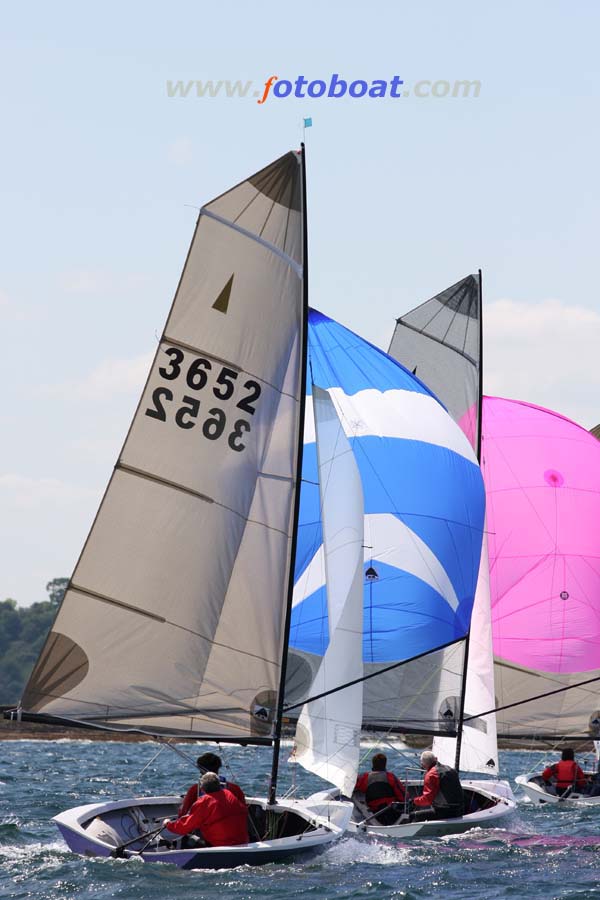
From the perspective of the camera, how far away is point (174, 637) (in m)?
16.4

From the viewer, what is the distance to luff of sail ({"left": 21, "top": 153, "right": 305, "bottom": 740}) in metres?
16.1

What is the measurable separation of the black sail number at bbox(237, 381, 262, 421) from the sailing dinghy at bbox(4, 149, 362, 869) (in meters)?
0.03

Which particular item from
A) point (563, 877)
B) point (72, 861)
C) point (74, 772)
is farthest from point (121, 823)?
point (74, 772)

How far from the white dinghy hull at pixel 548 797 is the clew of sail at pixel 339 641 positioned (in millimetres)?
9561

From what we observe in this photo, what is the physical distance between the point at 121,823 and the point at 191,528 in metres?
3.55

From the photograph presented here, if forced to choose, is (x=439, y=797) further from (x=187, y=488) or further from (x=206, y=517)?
(x=187, y=488)

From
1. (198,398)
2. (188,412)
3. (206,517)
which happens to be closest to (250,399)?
(198,398)

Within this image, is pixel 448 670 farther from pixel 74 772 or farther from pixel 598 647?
pixel 74 772

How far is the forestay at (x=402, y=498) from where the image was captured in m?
18.8

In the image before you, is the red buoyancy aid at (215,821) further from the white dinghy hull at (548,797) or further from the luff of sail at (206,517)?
the white dinghy hull at (548,797)

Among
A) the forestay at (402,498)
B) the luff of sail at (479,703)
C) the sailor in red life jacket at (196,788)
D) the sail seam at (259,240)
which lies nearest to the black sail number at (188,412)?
the sail seam at (259,240)

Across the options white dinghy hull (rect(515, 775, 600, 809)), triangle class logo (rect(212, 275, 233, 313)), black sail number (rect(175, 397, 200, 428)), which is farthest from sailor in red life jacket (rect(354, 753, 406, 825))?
white dinghy hull (rect(515, 775, 600, 809))

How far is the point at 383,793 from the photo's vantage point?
→ 19.4 metres

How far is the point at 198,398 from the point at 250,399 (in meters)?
0.66
